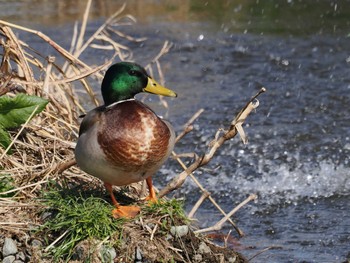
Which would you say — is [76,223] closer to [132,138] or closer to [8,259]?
[8,259]

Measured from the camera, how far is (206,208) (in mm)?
6602

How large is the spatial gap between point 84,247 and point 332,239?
2170 millimetres

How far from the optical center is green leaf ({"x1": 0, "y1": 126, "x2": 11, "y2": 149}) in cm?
516

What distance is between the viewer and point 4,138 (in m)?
5.17

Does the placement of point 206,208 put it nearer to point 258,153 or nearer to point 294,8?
point 258,153

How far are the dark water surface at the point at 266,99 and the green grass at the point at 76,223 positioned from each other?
1.42 meters

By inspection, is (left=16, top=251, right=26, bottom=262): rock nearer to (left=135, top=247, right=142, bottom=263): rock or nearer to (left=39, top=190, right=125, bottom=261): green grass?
(left=39, top=190, right=125, bottom=261): green grass

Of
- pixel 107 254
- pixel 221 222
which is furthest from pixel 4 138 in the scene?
pixel 221 222

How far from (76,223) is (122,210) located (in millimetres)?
252

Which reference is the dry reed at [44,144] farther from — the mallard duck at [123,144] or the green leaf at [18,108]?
the mallard duck at [123,144]

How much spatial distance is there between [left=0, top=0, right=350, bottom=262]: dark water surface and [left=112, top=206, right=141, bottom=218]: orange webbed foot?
1.28 metres

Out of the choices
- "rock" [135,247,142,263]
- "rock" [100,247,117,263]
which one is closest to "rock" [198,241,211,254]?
"rock" [135,247,142,263]

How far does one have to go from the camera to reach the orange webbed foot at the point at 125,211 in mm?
Answer: 4473

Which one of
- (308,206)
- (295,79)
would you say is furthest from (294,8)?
(308,206)
